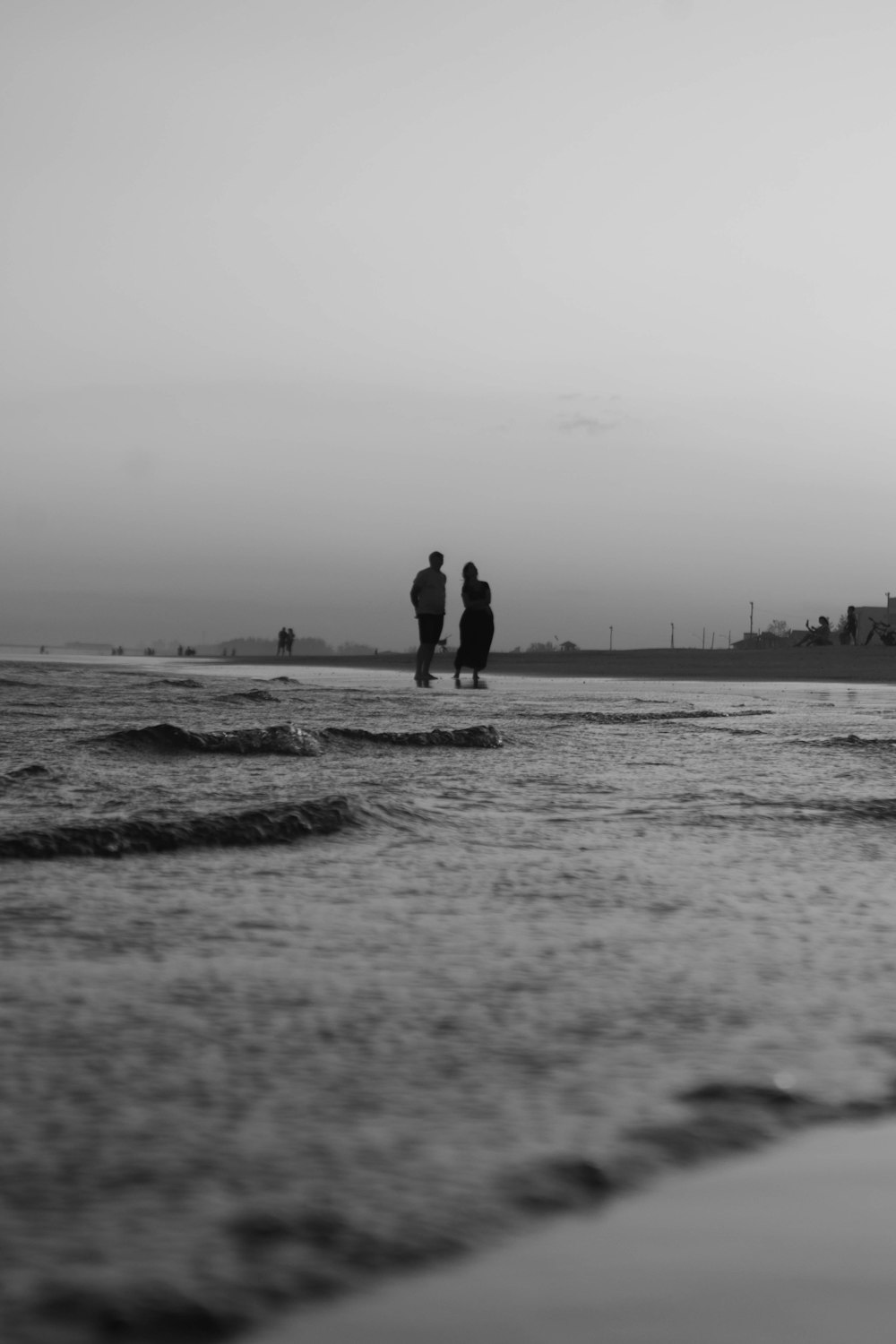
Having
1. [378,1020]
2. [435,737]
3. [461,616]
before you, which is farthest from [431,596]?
[378,1020]

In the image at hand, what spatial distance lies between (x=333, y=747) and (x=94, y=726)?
2.15 meters

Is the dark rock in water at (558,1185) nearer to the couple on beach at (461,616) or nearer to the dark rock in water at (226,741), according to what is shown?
the dark rock in water at (226,741)

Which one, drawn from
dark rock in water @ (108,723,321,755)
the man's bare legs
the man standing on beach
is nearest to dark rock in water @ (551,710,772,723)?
dark rock in water @ (108,723,321,755)

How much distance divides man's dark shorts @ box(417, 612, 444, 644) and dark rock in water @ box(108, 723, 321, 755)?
38.2ft

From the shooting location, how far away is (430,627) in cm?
1791

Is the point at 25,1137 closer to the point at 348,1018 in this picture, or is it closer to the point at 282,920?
the point at 348,1018

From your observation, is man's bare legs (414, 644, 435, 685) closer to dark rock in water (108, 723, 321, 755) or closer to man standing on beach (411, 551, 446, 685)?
man standing on beach (411, 551, 446, 685)

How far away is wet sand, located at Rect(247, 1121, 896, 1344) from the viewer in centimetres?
97

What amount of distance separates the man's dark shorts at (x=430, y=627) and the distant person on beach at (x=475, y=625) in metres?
1.11

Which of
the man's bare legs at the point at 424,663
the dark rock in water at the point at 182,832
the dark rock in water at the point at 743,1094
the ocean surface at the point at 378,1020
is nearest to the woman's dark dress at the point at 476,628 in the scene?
the man's bare legs at the point at 424,663

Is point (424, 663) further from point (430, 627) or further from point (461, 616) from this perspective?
point (461, 616)

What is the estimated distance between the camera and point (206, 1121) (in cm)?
134

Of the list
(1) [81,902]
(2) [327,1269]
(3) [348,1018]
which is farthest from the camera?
(1) [81,902]

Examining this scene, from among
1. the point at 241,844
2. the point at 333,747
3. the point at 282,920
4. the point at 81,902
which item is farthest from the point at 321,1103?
the point at 333,747
